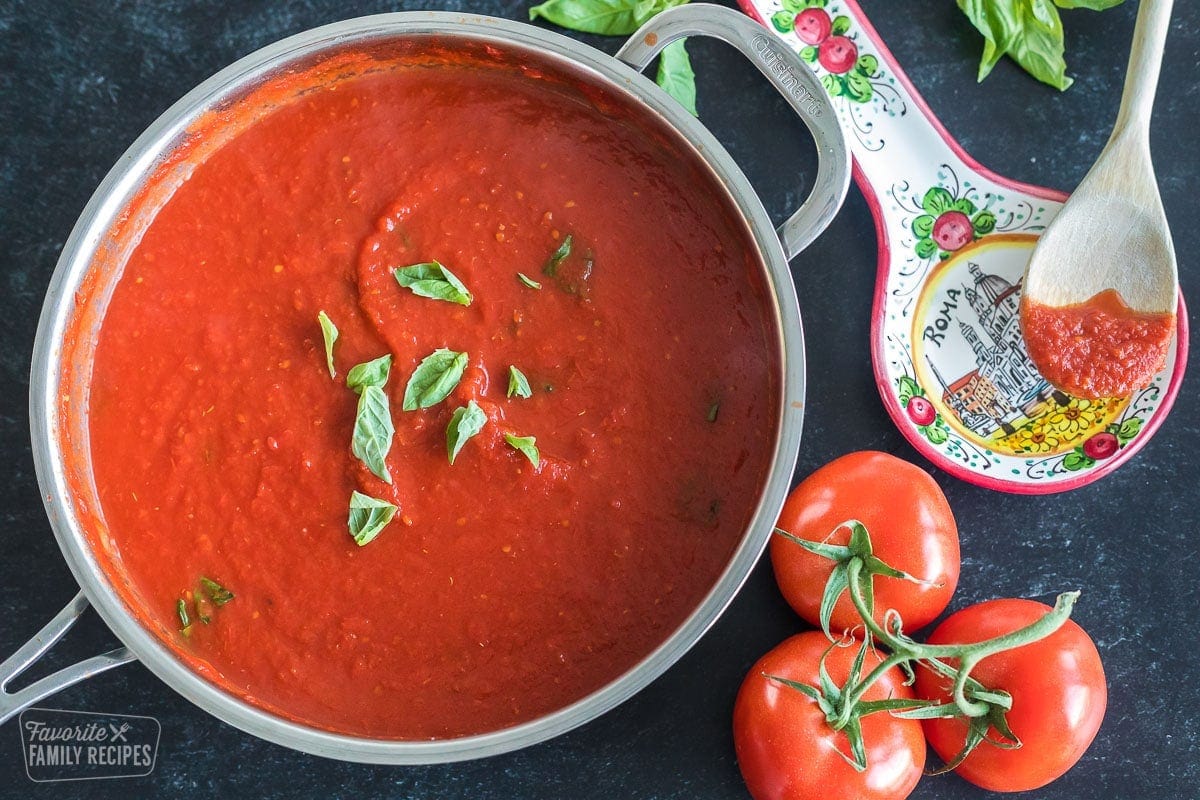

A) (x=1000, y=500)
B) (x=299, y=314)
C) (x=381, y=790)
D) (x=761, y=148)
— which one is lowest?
(x=381, y=790)

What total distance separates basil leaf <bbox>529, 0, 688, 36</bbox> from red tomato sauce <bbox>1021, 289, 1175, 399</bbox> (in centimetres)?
111

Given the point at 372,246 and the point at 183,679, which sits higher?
the point at 372,246

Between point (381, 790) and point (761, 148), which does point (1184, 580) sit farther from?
point (381, 790)

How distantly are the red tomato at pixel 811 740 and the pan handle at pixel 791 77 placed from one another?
2.89 ft

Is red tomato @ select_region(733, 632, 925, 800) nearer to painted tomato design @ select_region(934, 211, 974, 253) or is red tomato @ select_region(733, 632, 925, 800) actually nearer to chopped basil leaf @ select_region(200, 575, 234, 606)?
painted tomato design @ select_region(934, 211, 974, 253)

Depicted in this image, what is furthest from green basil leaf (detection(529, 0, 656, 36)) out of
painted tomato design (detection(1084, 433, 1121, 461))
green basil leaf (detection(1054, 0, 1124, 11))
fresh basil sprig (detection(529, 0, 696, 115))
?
painted tomato design (detection(1084, 433, 1121, 461))

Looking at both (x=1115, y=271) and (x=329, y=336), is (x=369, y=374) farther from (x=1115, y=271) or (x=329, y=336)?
(x=1115, y=271)

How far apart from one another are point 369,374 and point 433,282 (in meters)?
0.22

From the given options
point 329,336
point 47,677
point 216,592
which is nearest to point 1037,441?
point 329,336

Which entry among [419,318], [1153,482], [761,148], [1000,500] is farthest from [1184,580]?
[419,318]

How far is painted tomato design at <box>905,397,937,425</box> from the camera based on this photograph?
235 cm

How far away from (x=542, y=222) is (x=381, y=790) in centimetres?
136

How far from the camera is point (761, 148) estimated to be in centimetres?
243

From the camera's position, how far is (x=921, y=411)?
2.36 metres
